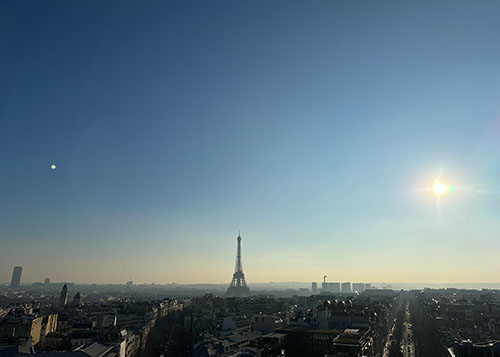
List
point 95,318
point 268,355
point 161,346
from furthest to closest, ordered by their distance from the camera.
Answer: point 95,318
point 161,346
point 268,355

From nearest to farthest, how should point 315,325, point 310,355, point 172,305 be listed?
point 310,355, point 315,325, point 172,305

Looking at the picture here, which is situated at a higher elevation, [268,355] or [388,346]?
[268,355]

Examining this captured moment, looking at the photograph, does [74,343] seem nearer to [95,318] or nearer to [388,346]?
[95,318]

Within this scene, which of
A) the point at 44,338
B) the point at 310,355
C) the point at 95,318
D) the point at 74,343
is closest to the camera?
the point at 310,355

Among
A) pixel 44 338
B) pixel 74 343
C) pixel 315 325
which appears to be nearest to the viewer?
pixel 74 343

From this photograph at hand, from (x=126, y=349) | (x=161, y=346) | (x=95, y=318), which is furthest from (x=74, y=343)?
(x=95, y=318)

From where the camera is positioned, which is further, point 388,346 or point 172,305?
point 172,305

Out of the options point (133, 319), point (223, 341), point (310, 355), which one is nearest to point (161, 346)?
point (133, 319)

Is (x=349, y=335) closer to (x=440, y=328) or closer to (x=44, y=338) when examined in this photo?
(x=440, y=328)

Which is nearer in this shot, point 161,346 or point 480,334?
point 480,334
